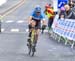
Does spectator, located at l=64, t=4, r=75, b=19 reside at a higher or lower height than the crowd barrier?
higher

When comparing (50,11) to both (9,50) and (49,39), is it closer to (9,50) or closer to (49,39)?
(49,39)

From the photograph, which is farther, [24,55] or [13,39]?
[13,39]

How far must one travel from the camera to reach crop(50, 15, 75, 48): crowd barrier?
2069cm

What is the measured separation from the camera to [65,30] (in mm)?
22094

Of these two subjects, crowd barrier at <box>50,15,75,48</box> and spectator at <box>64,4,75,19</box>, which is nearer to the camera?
crowd barrier at <box>50,15,75,48</box>

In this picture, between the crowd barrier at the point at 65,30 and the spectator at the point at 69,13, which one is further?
the spectator at the point at 69,13

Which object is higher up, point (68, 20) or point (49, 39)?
point (68, 20)

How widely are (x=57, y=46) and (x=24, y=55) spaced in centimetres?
358

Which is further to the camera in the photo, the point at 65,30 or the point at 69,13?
the point at 65,30

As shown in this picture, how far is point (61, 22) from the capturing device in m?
22.7

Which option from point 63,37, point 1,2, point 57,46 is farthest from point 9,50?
point 1,2

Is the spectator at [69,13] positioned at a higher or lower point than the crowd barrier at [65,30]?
higher

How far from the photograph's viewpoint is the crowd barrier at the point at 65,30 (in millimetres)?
20688

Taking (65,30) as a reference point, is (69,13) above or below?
above
